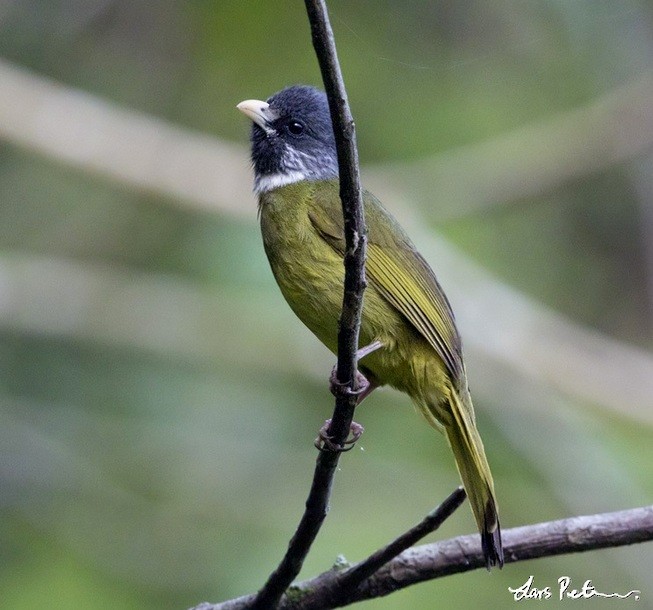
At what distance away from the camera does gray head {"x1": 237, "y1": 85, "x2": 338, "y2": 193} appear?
443 centimetres

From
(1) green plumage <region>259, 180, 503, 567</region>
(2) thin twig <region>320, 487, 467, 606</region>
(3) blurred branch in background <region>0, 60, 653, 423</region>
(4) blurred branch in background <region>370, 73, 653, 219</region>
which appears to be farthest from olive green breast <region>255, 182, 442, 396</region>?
(4) blurred branch in background <region>370, 73, 653, 219</region>

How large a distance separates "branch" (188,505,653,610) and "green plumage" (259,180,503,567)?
24cm

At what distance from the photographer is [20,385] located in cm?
764

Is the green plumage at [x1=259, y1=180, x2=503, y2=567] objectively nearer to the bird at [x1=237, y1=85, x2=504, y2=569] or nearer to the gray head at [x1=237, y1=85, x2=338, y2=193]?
the bird at [x1=237, y1=85, x2=504, y2=569]

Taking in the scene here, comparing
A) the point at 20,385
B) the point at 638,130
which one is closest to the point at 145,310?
the point at 20,385

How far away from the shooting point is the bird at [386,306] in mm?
3688

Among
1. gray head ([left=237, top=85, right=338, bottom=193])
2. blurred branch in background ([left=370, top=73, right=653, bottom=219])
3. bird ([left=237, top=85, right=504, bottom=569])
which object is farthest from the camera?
blurred branch in background ([left=370, top=73, right=653, bottom=219])

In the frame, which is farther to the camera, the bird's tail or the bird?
the bird

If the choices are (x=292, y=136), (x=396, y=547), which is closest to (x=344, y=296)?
(x=396, y=547)

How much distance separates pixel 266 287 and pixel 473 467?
3.58 meters

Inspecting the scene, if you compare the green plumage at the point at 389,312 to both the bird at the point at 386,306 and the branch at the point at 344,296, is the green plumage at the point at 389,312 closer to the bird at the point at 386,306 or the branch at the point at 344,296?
the bird at the point at 386,306

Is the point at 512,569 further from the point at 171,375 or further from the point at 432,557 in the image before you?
the point at 432,557

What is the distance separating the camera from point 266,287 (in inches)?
277

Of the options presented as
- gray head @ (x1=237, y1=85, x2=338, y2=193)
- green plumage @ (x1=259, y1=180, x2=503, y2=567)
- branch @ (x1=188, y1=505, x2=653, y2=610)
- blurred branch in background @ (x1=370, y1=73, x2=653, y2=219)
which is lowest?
branch @ (x1=188, y1=505, x2=653, y2=610)
